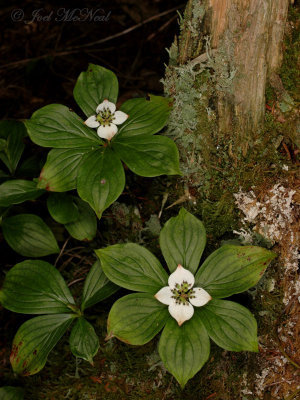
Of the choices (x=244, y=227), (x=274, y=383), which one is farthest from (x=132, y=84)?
(x=274, y=383)

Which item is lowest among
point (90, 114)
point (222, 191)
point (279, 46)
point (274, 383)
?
point (274, 383)

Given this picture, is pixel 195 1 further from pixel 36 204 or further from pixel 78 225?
pixel 36 204

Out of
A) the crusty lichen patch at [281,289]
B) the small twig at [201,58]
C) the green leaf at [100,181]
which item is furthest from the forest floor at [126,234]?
the green leaf at [100,181]

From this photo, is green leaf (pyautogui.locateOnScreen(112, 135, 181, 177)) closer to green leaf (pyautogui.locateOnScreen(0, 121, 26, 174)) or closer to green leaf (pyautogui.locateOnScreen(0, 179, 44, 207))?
green leaf (pyautogui.locateOnScreen(0, 179, 44, 207))

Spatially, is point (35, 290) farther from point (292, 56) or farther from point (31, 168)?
point (292, 56)

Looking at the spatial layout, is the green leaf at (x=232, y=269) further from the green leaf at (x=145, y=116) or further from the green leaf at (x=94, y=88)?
the green leaf at (x=94, y=88)

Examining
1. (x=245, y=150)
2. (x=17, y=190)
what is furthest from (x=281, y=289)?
(x=17, y=190)

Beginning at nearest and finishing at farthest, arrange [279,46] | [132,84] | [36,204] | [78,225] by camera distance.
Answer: [279,46], [78,225], [36,204], [132,84]
